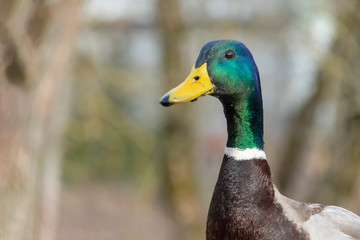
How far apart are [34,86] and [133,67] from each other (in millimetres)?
3905

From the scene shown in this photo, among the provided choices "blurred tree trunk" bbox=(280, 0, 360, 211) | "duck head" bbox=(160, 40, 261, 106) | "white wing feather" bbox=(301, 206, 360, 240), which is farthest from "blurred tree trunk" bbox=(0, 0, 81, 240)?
"blurred tree trunk" bbox=(280, 0, 360, 211)

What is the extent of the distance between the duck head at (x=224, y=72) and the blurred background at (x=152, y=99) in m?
1.73

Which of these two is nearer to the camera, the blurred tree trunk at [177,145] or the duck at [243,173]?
the duck at [243,173]

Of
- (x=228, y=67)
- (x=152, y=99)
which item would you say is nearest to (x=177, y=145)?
(x=152, y=99)

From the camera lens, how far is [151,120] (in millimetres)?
8164

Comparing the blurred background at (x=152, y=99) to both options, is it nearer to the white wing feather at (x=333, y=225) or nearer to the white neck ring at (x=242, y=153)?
the white neck ring at (x=242, y=153)

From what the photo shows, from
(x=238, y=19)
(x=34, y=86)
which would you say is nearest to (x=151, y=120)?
(x=238, y=19)

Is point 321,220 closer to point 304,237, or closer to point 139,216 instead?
point 304,237

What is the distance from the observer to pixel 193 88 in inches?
97.6

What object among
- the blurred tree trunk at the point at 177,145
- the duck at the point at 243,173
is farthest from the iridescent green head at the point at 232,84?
the blurred tree trunk at the point at 177,145

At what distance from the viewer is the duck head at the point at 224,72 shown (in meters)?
2.52

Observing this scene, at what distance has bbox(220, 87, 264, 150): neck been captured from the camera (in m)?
2.61

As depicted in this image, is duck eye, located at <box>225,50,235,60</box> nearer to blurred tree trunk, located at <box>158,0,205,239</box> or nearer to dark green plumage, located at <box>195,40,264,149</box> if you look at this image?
dark green plumage, located at <box>195,40,264,149</box>

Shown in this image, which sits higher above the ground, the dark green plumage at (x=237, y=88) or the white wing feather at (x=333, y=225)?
the dark green plumage at (x=237, y=88)
